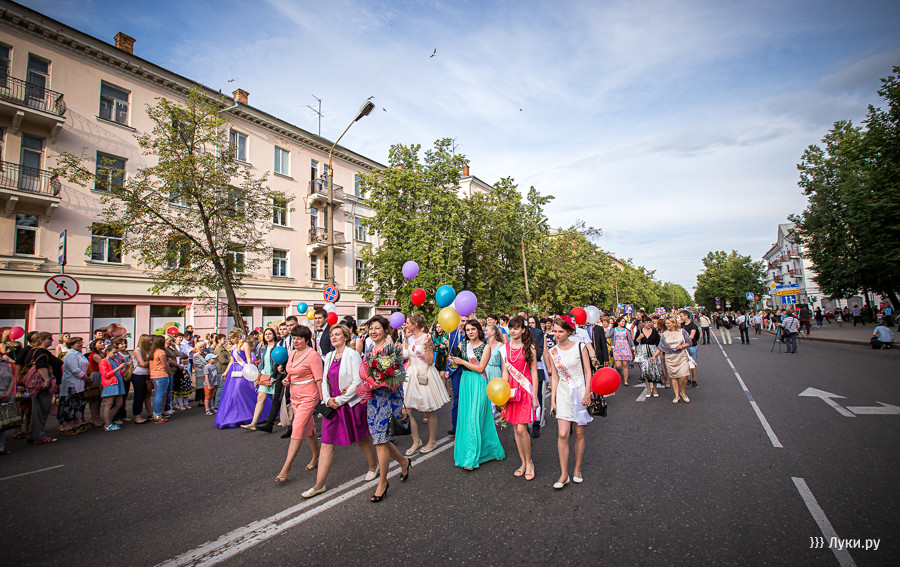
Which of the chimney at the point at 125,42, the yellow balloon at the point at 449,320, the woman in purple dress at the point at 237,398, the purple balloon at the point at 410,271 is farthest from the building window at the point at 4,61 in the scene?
the yellow balloon at the point at 449,320

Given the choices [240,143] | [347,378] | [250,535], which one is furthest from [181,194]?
[250,535]

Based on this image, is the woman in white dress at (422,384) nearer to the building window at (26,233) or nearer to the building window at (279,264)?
the building window at (26,233)

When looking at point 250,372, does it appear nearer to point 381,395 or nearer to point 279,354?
point 279,354

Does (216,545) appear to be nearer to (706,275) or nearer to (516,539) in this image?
(516,539)

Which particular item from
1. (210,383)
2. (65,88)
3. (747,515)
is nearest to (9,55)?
(65,88)

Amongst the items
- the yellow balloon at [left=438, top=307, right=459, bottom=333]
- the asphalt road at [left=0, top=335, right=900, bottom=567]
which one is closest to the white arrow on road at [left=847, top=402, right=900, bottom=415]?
the asphalt road at [left=0, top=335, right=900, bottom=567]

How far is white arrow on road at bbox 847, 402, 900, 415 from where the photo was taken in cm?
701

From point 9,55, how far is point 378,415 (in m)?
22.4

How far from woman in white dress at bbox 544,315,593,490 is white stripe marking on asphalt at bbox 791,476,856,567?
1.97 m

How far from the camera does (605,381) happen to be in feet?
14.6

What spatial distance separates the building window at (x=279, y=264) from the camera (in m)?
25.1

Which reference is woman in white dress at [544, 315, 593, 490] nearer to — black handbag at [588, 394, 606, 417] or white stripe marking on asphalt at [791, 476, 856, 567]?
black handbag at [588, 394, 606, 417]

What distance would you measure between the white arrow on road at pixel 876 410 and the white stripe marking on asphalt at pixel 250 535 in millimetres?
8419

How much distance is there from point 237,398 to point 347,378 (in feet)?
16.9
